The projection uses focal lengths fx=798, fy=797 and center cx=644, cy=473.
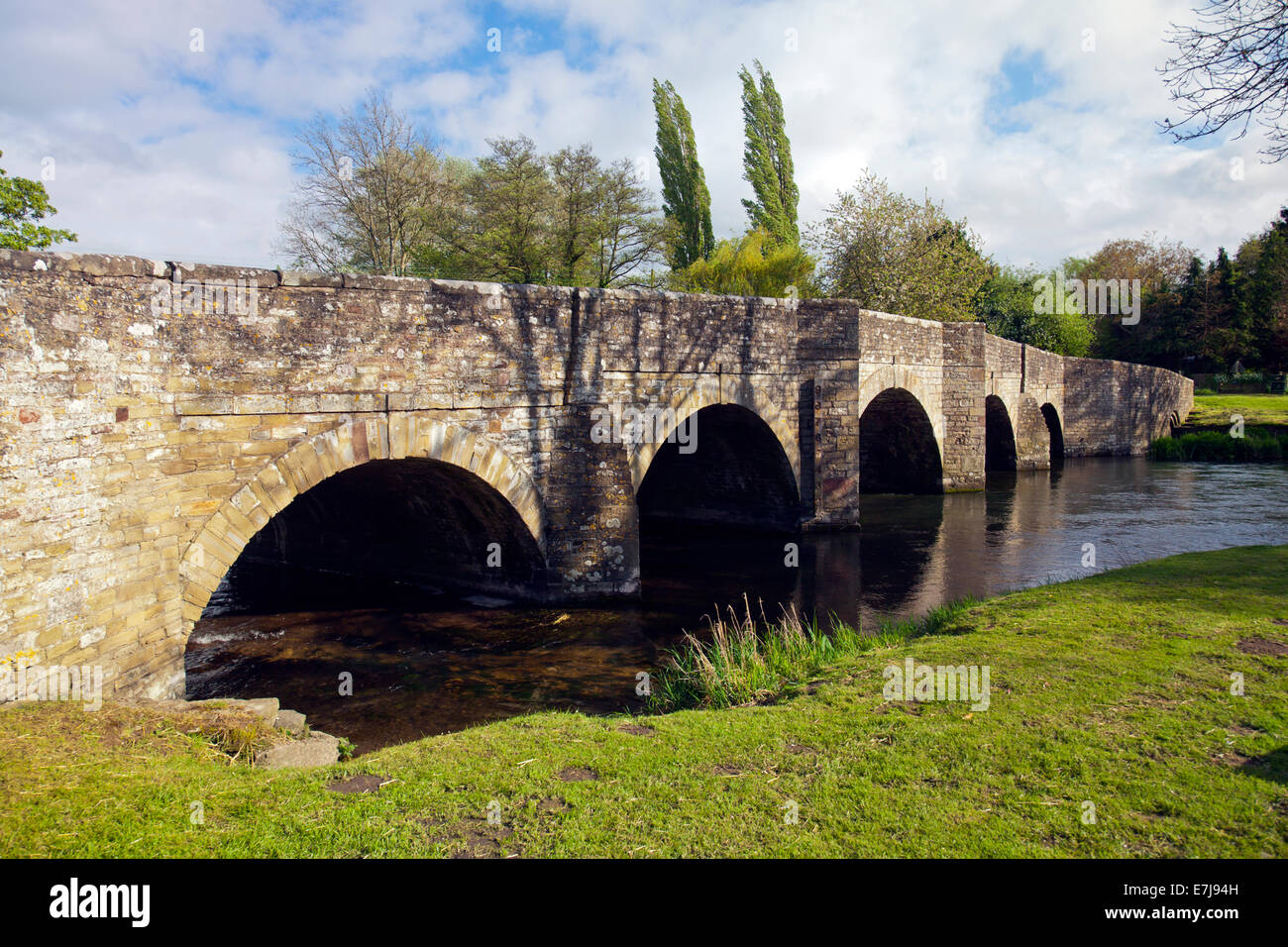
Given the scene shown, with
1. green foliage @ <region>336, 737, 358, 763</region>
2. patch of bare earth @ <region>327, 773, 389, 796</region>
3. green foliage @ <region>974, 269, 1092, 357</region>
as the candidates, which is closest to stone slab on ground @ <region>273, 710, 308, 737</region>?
green foliage @ <region>336, 737, 358, 763</region>

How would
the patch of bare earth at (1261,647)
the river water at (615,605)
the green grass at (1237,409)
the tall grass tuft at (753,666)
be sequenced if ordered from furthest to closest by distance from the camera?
the green grass at (1237,409) → the river water at (615,605) → the tall grass tuft at (753,666) → the patch of bare earth at (1261,647)

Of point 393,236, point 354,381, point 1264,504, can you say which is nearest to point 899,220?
point 1264,504

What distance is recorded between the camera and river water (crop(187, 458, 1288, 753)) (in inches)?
358

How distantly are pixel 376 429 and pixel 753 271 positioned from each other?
25.3 m

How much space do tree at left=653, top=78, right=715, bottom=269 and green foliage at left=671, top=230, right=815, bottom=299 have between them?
9.95ft

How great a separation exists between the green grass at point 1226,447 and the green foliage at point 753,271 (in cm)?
1626

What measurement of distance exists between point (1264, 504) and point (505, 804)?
22375mm

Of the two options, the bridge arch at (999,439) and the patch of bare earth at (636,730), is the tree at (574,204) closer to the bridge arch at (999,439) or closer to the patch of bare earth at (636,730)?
the bridge arch at (999,439)

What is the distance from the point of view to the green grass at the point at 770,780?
13.7 feet

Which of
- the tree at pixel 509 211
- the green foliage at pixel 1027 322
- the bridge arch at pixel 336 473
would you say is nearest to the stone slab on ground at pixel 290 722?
the bridge arch at pixel 336 473

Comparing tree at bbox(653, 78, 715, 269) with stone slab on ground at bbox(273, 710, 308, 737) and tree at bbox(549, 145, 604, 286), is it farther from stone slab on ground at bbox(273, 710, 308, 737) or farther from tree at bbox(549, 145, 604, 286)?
stone slab on ground at bbox(273, 710, 308, 737)

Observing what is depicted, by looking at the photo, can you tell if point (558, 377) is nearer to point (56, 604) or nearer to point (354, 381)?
point (354, 381)

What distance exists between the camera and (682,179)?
37.4 metres

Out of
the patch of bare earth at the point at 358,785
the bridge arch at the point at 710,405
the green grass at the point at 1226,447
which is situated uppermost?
the bridge arch at the point at 710,405
